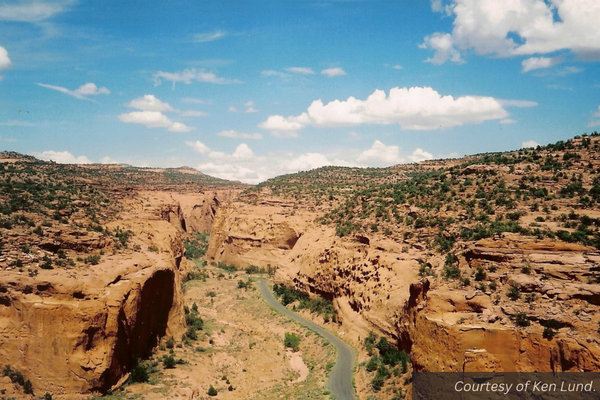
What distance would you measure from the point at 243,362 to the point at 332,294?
41.2ft

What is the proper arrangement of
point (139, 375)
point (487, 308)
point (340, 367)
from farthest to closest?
point (340, 367) → point (139, 375) → point (487, 308)

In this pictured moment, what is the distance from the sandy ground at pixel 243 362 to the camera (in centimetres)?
2434

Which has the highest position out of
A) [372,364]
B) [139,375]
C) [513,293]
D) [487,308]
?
[513,293]

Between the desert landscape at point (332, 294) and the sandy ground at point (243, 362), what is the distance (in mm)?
160

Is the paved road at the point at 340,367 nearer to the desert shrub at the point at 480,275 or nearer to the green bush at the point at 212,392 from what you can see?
the green bush at the point at 212,392

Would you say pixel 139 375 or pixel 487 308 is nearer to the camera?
pixel 487 308

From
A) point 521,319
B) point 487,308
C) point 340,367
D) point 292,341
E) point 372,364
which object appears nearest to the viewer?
point 521,319

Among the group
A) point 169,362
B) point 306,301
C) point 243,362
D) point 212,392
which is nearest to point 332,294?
point 306,301

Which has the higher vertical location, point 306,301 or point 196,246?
point 306,301

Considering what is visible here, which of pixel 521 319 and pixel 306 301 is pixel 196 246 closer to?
pixel 306 301

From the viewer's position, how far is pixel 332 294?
3988cm

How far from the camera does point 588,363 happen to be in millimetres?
14055

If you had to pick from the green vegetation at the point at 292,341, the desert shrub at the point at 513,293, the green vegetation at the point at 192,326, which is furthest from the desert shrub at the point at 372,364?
the green vegetation at the point at 192,326

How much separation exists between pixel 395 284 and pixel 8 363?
25245mm
